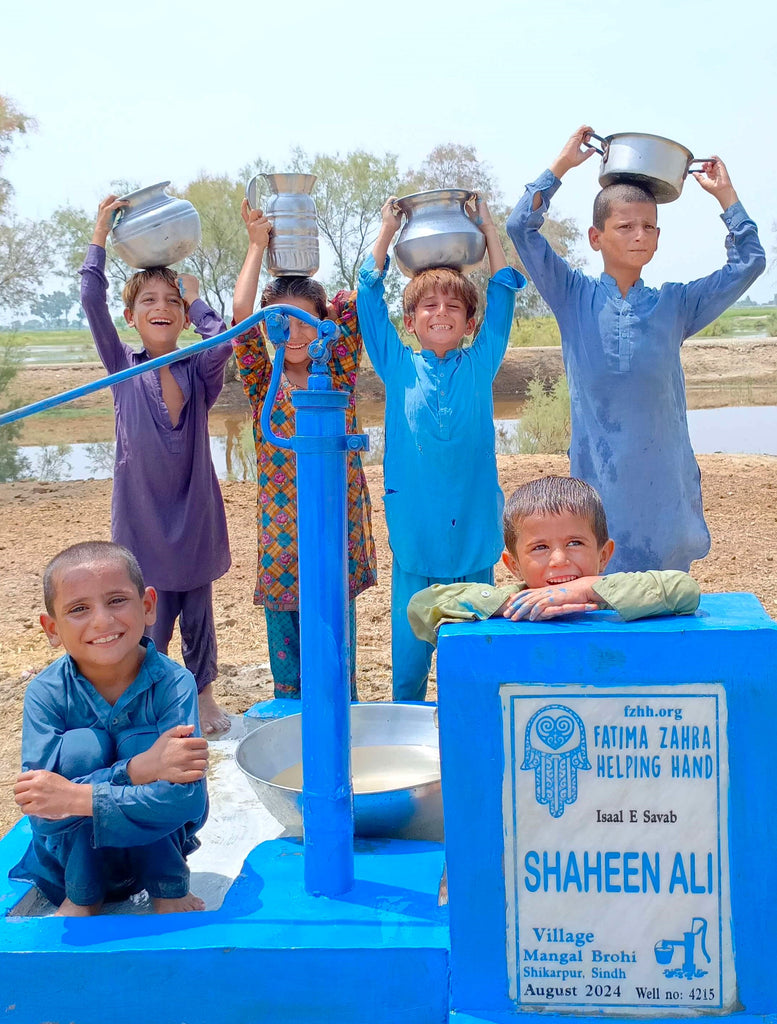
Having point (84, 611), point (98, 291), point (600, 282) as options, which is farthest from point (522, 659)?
point (98, 291)

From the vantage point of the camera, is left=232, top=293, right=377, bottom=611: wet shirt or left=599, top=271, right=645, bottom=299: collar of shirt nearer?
left=599, top=271, right=645, bottom=299: collar of shirt

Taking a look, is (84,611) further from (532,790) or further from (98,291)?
(98,291)

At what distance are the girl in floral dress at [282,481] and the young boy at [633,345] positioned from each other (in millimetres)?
644

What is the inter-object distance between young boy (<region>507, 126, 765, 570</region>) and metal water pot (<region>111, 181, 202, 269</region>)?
96 centimetres

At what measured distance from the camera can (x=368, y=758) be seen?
2463mm

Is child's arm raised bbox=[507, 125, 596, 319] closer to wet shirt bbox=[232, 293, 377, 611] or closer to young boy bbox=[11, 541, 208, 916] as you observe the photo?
wet shirt bbox=[232, 293, 377, 611]

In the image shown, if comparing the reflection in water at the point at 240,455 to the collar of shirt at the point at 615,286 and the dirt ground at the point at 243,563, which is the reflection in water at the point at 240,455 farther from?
the collar of shirt at the point at 615,286

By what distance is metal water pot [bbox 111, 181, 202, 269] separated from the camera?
2.96 m

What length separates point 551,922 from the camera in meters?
1.56

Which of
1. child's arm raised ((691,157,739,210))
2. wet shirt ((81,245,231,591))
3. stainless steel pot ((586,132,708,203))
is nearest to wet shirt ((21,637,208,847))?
wet shirt ((81,245,231,591))

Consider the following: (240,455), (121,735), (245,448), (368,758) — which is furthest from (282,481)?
(240,455)

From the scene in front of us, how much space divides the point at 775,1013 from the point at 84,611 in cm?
134

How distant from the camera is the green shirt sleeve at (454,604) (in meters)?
1.66

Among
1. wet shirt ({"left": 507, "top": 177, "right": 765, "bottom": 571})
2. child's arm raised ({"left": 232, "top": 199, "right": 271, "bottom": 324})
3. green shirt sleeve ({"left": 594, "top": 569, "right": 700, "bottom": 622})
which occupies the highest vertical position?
child's arm raised ({"left": 232, "top": 199, "right": 271, "bottom": 324})
